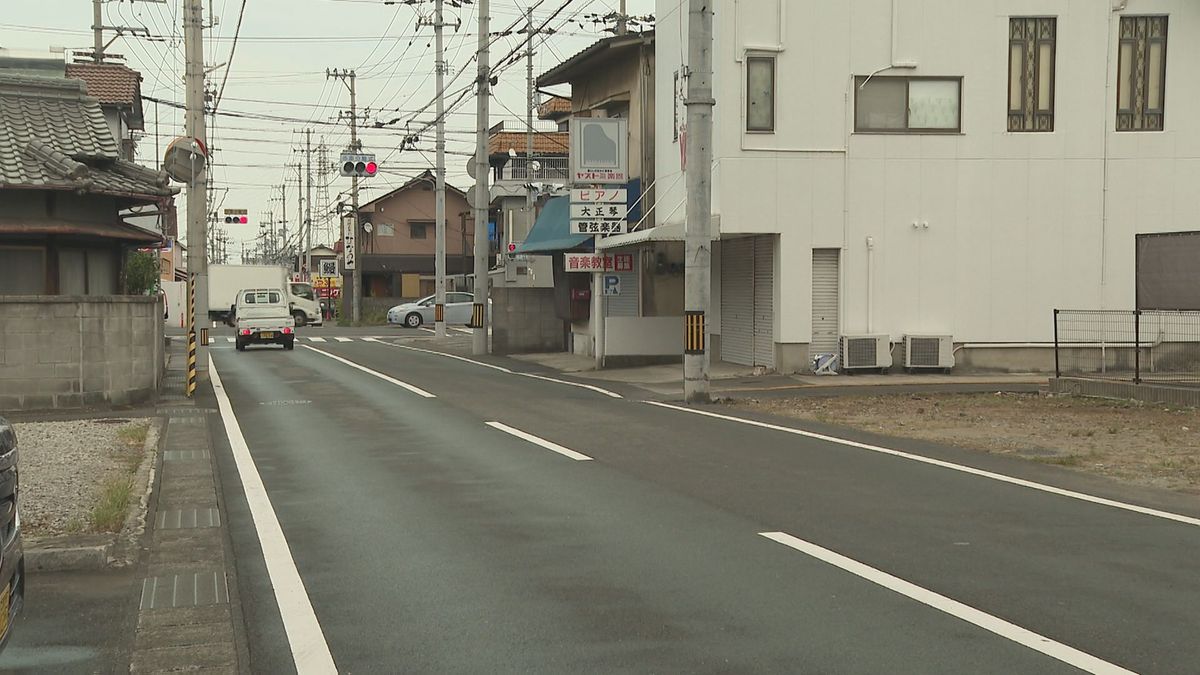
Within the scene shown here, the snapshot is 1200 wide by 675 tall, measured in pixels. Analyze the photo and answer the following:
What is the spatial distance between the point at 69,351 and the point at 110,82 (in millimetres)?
35236

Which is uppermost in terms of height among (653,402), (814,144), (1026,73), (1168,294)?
(1026,73)

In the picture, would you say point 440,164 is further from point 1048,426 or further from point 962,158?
point 1048,426

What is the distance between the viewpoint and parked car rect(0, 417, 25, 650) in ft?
14.4

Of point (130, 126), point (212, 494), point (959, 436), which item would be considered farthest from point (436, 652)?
point (130, 126)

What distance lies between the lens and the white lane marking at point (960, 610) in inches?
218

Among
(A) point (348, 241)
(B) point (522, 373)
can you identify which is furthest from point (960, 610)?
(A) point (348, 241)

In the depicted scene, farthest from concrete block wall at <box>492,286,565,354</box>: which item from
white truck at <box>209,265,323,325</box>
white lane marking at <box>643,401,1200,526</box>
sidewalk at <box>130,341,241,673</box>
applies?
white truck at <box>209,265,323,325</box>

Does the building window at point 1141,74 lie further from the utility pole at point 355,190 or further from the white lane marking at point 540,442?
the utility pole at point 355,190

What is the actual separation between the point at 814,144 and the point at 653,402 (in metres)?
7.65

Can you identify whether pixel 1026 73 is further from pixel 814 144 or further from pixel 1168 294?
pixel 1168 294

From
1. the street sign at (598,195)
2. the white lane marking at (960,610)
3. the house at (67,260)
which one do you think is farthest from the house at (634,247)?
the white lane marking at (960,610)

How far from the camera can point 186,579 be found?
7.30 metres

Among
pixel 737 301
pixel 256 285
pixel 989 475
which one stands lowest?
pixel 989 475

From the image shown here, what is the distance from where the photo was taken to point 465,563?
763cm
